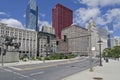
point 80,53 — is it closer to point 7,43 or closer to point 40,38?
point 40,38

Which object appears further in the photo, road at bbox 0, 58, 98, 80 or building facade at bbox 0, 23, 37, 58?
building facade at bbox 0, 23, 37, 58

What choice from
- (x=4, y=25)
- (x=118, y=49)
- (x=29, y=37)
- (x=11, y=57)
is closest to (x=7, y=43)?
(x=11, y=57)

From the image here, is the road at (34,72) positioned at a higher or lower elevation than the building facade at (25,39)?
lower

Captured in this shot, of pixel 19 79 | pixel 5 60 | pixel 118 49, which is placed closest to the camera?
pixel 19 79

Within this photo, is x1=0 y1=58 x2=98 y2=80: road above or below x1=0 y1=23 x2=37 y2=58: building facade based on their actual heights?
below

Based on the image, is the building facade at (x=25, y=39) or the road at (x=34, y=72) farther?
the building facade at (x=25, y=39)

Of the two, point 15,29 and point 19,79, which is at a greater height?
point 15,29

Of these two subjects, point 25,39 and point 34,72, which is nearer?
point 34,72

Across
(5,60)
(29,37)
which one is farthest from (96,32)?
(29,37)

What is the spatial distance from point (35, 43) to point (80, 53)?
Result: 4683 centimetres

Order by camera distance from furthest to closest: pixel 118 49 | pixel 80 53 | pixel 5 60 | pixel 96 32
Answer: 1. pixel 80 53
2. pixel 118 49
3. pixel 5 60
4. pixel 96 32

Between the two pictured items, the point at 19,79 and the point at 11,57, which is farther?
the point at 11,57

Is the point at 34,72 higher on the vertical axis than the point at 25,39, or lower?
lower

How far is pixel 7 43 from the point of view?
173ft
